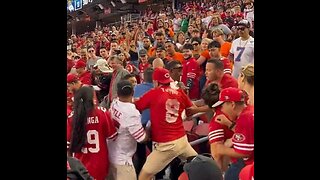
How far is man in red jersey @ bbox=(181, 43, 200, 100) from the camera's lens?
8.00 feet

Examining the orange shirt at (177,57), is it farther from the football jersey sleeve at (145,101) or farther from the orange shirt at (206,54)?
the football jersey sleeve at (145,101)

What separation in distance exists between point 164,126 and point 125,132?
0.15m

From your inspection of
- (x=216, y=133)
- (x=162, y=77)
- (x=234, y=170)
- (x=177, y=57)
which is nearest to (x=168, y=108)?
(x=162, y=77)

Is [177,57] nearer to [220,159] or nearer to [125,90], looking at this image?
[125,90]

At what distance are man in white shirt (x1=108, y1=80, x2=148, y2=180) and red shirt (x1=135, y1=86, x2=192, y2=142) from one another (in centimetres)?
5

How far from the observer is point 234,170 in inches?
64.1

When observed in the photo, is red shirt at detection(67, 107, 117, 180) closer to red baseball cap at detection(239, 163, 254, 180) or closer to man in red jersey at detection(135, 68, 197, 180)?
man in red jersey at detection(135, 68, 197, 180)

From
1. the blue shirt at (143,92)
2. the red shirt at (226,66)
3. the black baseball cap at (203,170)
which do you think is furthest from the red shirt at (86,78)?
the black baseball cap at (203,170)

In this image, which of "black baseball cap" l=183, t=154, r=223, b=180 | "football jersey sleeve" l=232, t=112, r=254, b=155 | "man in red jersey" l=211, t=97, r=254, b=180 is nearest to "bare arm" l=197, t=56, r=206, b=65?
"man in red jersey" l=211, t=97, r=254, b=180

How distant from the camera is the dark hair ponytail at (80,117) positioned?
1953 mm
